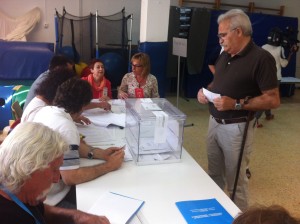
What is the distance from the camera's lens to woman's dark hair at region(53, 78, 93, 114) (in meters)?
1.51

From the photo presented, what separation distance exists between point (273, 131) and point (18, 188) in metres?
3.97

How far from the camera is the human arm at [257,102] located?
1685 millimetres

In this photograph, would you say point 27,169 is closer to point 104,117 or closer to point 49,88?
point 49,88

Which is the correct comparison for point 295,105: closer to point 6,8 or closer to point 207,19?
point 207,19

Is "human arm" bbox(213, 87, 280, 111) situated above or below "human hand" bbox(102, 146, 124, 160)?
above

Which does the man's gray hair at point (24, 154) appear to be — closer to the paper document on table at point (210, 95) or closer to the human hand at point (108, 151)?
the human hand at point (108, 151)

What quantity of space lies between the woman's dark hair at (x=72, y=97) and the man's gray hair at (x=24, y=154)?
0.54 meters

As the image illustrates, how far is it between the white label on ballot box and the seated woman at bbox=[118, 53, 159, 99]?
4.34 ft

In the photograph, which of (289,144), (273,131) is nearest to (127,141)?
(289,144)

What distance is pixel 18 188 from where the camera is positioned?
0.91 metres

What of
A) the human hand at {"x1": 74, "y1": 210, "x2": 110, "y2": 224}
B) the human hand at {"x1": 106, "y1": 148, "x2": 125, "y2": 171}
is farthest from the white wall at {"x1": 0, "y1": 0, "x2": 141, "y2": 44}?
the human hand at {"x1": 74, "y1": 210, "x2": 110, "y2": 224}

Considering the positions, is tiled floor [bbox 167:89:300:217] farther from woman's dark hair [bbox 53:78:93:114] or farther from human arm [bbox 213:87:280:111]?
woman's dark hair [bbox 53:78:93:114]

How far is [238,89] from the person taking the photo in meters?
1.78

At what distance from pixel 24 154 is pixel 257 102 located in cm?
133
